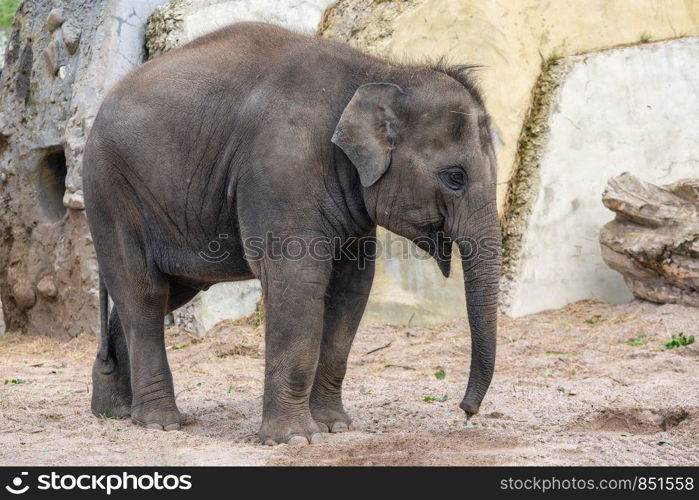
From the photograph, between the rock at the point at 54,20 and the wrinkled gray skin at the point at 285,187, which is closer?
the wrinkled gray skin at the point at 285,187

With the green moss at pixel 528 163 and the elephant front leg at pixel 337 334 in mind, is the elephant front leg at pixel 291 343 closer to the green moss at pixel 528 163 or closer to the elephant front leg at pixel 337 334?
the elephant front leg at pixel 337 334

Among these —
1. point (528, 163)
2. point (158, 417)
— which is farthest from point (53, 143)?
point (158, 417)

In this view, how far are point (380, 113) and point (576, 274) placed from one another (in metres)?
4.50

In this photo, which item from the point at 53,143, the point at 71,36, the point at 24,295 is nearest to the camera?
the point at 71,36

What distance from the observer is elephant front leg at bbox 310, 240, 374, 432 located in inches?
230

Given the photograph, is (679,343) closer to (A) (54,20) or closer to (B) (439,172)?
(B) (439,172)

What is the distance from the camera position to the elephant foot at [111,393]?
6.39m

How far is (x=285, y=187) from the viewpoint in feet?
17.3

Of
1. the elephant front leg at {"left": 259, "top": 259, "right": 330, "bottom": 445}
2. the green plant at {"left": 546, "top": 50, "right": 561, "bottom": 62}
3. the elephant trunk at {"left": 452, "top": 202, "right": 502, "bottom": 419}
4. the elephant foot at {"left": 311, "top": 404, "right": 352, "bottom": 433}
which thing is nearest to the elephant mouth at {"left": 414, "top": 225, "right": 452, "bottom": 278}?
the elephant trunk at {"left": 452, "top": 202, "right": 502, "bottom": 419}

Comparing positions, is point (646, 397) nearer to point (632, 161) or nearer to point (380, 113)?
point (380, 113)

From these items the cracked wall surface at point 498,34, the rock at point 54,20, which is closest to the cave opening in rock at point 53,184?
the rock at point 54,20

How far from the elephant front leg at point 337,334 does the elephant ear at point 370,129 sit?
0.73 m

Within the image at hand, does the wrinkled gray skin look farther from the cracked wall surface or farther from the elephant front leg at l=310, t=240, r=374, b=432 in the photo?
the cracked wall surface

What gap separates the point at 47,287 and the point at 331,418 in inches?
192
